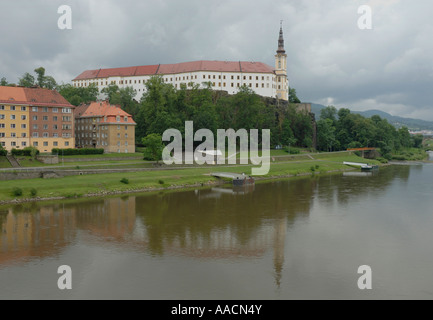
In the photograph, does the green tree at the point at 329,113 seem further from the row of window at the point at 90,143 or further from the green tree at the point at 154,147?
the green tree at the point at 154,147

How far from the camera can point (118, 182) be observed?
4716cm

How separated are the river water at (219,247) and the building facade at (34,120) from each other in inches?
902

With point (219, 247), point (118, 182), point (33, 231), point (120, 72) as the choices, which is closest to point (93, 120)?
point (118, 182)

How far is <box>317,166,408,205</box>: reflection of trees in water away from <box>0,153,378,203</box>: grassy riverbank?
25.6ft

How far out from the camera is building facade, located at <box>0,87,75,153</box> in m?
56.9

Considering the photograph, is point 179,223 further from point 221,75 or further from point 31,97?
point 221,75

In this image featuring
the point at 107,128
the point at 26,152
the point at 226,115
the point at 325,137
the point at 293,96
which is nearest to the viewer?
the point at 26,152

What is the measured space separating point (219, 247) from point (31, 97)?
45071 mm

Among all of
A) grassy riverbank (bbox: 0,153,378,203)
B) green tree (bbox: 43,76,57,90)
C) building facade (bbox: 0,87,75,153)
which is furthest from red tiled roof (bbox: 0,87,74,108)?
green tree (bbox: 43,76,57,90)

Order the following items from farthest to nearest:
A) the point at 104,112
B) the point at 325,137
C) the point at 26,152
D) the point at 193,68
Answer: the point at 193,68, the point at 325,137, the point at 104,112, the point at 26,152

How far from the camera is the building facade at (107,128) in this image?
2655 inches

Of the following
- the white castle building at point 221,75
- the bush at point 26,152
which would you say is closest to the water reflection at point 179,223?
the bush at point 26,152

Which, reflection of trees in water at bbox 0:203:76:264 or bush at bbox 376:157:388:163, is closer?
reflection of trees in water at bbox 0:203:76:264

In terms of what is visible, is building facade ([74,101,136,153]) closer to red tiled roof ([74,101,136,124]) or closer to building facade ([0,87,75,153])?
red tiled roof ([74,101,136,124])
